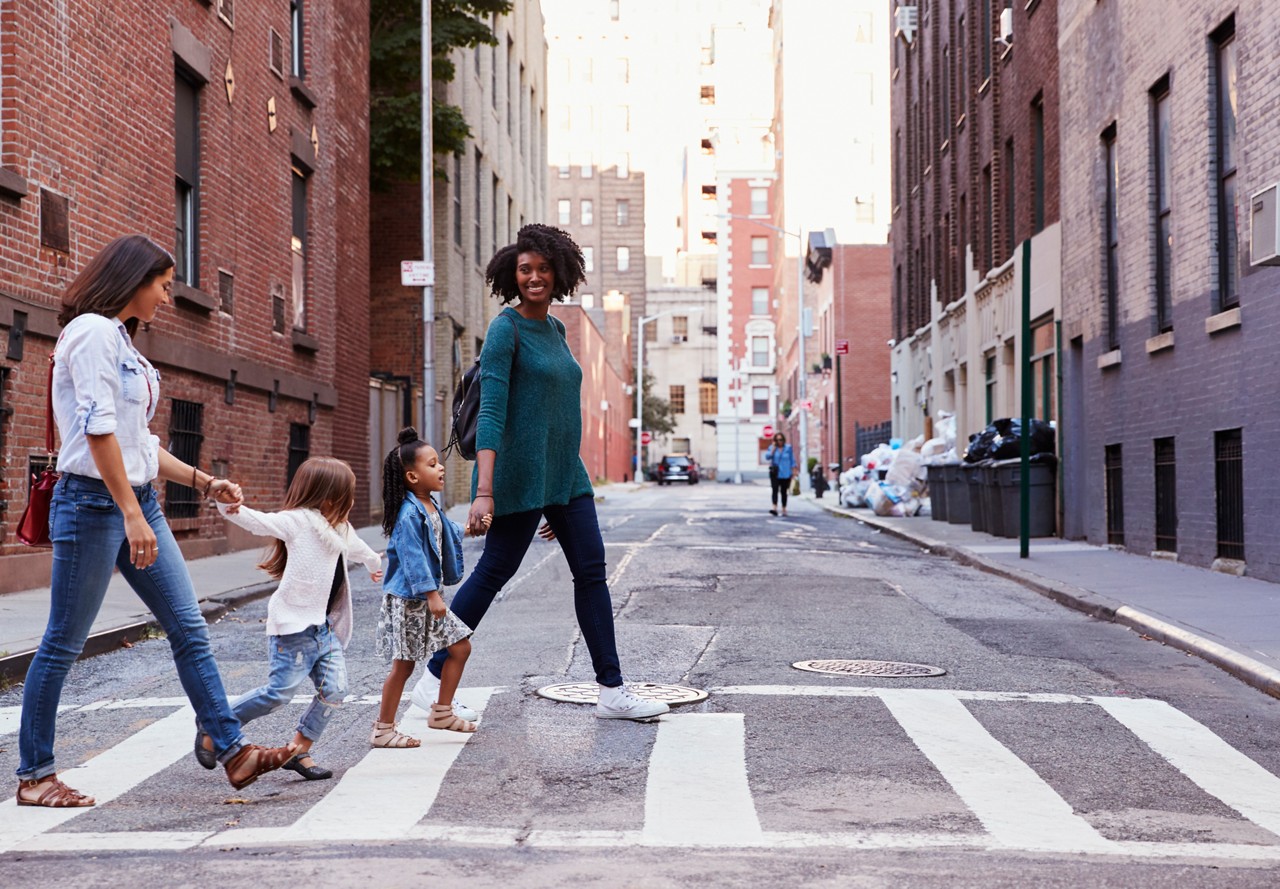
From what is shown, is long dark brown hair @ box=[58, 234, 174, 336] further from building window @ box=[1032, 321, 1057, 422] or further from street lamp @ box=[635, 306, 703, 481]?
street lamp @ box=[635, 306, 703, 481]

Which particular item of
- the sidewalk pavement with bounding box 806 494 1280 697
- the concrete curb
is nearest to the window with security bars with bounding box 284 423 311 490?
the concrete curb

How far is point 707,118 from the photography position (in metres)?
115

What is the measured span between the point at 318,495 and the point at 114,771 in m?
1.35

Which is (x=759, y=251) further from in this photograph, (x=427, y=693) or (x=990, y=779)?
(x=990, y=779)

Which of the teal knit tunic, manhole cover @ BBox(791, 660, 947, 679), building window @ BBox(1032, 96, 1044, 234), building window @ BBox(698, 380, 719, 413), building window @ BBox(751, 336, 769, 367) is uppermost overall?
building window @ BBox(751, 336, 769, 367)

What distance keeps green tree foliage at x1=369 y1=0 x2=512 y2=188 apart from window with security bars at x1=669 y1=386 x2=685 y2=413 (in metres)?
89.4

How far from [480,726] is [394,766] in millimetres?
895

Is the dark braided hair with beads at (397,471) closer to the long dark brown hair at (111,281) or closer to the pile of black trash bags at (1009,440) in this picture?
the long dark brown hair at (111,281)

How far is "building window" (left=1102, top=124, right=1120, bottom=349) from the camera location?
1939 cm

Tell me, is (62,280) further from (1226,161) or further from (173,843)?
(1226,161)

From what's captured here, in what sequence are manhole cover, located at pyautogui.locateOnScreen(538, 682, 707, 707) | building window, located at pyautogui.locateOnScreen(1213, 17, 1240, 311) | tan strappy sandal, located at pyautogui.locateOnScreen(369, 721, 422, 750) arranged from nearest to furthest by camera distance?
tan strappy sandal, located at pyautogui.locateOnScreen(369, 721, 422, 750) → manhole cover, located at pyautogui.locateOnScreen(538, 682, 707, 707) → building window, located at pyautogui.locateOnScreen(1213, 17, 1240, 311)

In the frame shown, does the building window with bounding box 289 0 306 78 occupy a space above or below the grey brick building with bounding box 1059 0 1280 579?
above

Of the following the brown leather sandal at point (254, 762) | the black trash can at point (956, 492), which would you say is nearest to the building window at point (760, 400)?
the black trash can at point (956, 492)

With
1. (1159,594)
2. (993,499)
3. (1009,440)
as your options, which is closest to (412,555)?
(1159,594)
